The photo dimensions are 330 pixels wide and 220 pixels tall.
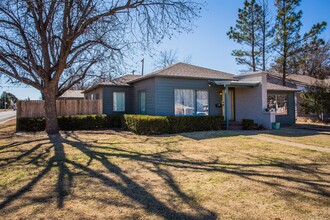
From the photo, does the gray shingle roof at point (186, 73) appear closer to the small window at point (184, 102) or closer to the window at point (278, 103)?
the small window at point (184, 102)

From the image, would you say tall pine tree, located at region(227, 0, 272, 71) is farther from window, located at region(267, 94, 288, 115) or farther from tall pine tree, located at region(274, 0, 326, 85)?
window, located at region(267, 94, 288, 115)

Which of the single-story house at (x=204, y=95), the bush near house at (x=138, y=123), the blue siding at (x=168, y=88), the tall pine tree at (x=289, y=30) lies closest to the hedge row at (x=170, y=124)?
the bush near house at (x=138, y=123)

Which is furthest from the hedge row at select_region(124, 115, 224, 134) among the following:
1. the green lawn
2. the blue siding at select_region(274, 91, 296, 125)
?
the blue siding at select_region(274, 91, 296, 125)

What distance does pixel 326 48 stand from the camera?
34.9 m

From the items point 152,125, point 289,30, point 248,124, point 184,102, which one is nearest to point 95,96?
point 184,102

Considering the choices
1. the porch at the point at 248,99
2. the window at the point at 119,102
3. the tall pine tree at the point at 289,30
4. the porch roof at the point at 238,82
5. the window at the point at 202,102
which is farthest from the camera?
the tall pine tree at the point at 289,30

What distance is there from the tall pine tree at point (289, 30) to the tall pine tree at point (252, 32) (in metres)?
1.36

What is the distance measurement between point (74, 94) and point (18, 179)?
30430mm

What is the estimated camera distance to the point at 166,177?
15.6 ft

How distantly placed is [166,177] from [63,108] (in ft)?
42.5

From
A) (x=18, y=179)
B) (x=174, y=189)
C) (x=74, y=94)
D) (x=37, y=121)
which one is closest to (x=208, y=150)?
(x=174, y=189)

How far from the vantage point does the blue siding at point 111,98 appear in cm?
1670

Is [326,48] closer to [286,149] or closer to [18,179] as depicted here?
[286,149]

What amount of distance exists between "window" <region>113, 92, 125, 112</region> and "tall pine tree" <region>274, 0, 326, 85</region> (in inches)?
595
